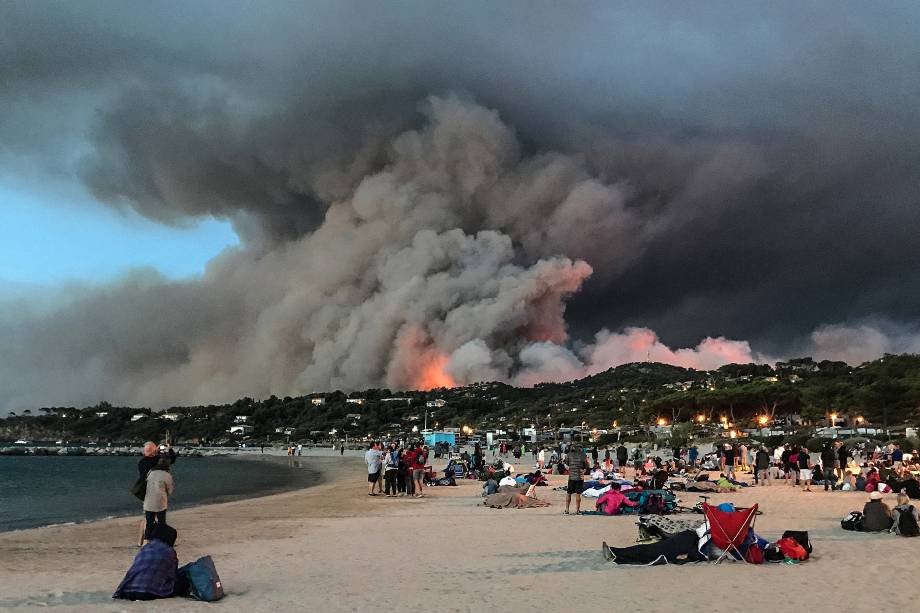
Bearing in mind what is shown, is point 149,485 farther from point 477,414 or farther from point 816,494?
point 477,414

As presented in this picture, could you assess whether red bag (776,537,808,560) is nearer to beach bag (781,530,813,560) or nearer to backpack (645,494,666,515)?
beach bag (781,530,813,560)

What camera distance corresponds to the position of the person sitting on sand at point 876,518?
1034 cm

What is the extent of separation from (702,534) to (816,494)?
1125 centimetres

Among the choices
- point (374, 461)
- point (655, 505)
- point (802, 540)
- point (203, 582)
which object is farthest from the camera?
point (374, 461)

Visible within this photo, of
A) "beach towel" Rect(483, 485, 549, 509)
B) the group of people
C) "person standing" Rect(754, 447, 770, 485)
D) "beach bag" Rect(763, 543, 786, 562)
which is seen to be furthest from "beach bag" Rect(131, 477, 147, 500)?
"person standing" Rect(754, 447, 770, 485)

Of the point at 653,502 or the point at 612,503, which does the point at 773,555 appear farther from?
the point at 612,503

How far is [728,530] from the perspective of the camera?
320 inches

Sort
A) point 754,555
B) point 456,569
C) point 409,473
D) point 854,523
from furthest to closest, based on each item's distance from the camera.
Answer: point 409,473, point 854,523, point 456,569, point 754,555

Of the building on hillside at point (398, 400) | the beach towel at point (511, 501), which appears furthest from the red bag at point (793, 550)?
the building on hillside at point (398, 400)

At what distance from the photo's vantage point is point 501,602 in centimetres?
633

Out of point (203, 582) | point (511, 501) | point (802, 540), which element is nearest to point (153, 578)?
point (203, 582)

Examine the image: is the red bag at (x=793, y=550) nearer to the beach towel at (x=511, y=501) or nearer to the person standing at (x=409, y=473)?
the beach towel at (x=511, y=501)

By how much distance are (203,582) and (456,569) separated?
110 inches

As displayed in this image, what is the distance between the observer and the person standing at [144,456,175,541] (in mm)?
8391
